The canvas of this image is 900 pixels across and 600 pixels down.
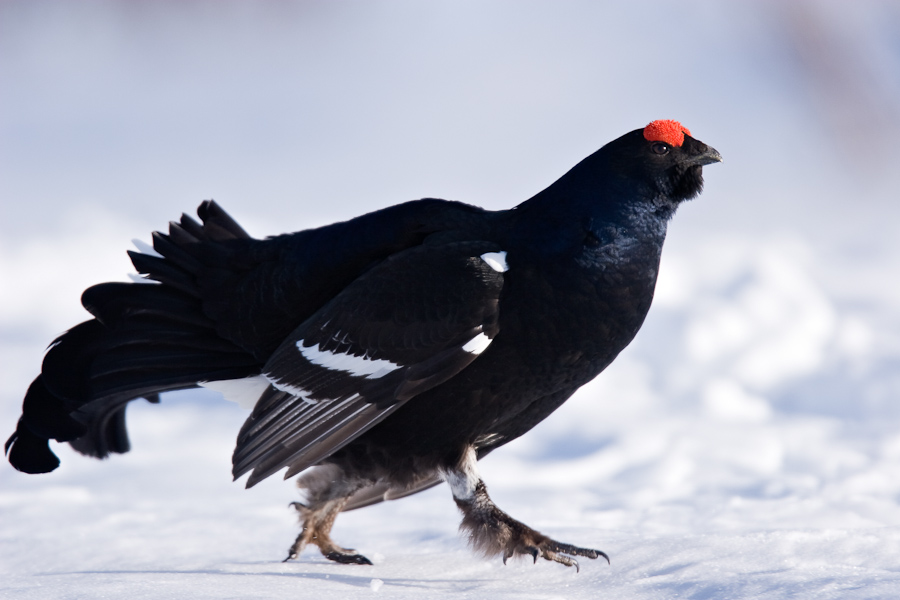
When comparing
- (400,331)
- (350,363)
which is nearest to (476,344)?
(400,331)

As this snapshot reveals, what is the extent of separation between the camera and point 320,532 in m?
3.12

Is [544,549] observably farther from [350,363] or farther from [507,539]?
[350,363]

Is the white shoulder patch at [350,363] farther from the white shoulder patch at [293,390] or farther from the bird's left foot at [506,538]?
the bird's left foot at [506,538]

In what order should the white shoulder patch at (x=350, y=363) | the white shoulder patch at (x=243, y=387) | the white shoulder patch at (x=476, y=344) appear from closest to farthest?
the white shoulder patch at (x=476, y=344)
the white shoulder patch at (x=350, y=363)
the white shoulder patch at (x=243, y=387)

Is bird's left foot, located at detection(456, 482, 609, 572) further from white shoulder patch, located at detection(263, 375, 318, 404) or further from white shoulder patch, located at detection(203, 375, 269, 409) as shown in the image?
white shoulder patch, located at detection(203, 375, 269, 409)

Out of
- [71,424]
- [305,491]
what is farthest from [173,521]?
[305,491]

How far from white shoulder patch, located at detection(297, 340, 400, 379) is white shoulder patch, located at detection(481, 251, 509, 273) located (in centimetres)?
39

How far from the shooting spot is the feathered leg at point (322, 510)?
3014 mm

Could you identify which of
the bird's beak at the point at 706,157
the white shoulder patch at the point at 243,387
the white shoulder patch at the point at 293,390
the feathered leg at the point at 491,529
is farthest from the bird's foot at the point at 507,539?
the bird's beak at the point at 706,157

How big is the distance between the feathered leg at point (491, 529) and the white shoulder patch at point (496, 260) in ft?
1.86

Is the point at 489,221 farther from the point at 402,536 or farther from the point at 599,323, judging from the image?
the point at 402,536

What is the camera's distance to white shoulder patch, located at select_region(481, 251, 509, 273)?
8.41 ft

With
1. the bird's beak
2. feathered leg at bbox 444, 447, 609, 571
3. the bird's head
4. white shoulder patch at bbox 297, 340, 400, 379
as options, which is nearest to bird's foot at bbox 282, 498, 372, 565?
feathered leg at bbox 444, 447, 609, 571

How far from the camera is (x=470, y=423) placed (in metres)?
2.60
